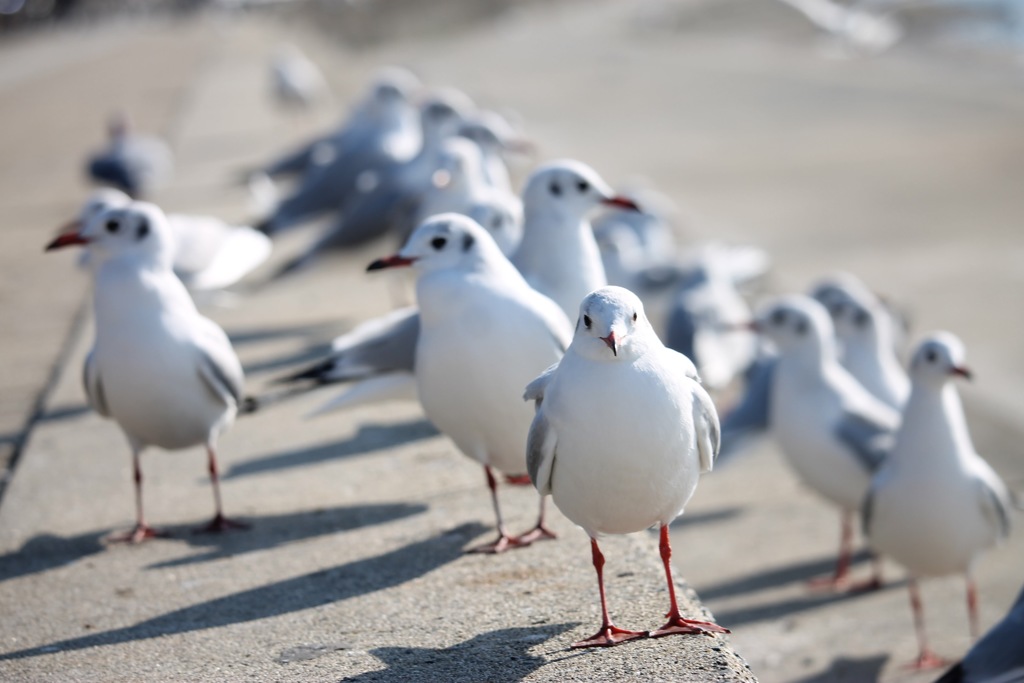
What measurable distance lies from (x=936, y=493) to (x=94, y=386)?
113 inches

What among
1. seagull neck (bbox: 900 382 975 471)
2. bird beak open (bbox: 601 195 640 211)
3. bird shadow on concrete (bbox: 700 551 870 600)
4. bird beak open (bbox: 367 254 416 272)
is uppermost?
bird beak open (bbox: 601 195 640 211)

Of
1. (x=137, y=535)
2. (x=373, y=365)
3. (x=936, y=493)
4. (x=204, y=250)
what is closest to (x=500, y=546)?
(x=373, y=365)

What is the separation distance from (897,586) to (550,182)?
7.12 ft

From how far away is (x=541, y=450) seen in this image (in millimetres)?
3170

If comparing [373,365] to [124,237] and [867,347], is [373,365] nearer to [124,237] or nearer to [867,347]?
[124,237]

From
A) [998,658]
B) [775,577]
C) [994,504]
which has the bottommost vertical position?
[775,577]

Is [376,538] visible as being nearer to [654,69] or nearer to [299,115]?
[299,115]

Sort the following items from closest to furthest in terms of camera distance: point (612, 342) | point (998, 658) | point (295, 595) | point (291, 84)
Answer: point (612, 342) → point (998, 658) → point (295, 595) → point (291, 84)

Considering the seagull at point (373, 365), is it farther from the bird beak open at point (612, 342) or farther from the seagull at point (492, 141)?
the seagull at point (492, 141)

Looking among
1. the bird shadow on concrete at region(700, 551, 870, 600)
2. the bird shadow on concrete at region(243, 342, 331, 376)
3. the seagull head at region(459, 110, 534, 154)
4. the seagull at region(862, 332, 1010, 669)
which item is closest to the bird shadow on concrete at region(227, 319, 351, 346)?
the bird shadow on concrete at region(243, 342, 331, 376)

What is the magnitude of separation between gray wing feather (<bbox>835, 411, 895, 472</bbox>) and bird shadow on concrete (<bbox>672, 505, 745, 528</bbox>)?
0.61m

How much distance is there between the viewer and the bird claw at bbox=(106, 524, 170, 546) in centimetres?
407

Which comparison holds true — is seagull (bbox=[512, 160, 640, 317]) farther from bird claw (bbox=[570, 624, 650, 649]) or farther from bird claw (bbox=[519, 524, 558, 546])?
bird claw (bbox=[570, 624, 650, 649])

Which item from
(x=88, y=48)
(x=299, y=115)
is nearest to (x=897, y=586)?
(x=299, y=115)
